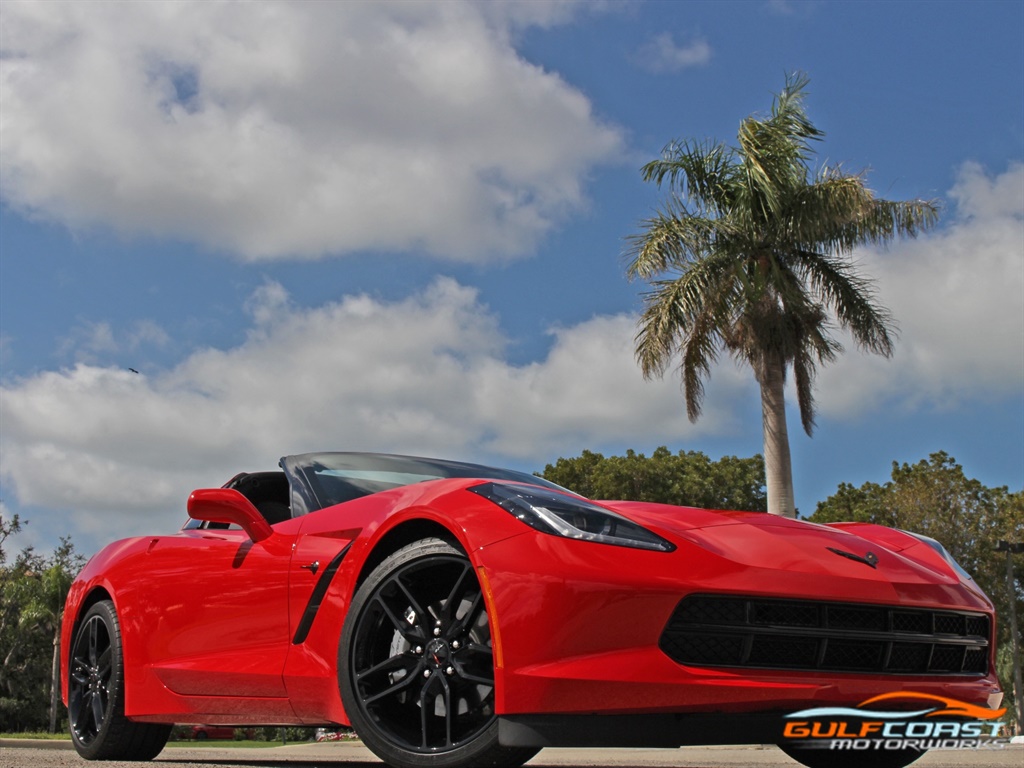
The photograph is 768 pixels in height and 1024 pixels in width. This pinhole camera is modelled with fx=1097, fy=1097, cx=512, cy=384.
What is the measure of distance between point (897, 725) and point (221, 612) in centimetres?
259

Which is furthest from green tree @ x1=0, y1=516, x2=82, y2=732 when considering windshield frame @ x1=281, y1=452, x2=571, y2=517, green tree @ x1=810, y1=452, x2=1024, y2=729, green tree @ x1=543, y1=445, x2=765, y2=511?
windshield frame @ x1=281, y1=452, x2=571, y2=517

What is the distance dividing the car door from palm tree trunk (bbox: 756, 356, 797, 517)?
515 inches

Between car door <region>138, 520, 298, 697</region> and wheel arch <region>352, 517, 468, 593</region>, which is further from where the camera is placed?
car door <region>138, 520, 298, 697</region>

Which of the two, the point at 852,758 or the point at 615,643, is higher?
the point at 615,643

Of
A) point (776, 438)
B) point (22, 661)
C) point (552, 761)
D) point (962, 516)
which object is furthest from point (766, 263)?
point (22, 661)

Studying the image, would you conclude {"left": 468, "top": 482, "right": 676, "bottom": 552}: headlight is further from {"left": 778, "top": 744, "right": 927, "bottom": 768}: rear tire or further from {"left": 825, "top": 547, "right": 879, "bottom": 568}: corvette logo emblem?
{"left": 778, "top": 744, "right": 927, "bottom": 768}: rear tire

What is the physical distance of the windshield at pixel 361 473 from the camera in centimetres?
448

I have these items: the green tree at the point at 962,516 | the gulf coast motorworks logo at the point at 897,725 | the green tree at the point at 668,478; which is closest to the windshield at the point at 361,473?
the gulf coast motorworks logo at the point at 897,725

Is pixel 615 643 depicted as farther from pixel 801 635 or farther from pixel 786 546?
pixel 786 546

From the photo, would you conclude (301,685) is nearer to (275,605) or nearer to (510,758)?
(275,605)

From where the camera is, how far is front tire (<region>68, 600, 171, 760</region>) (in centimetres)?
519

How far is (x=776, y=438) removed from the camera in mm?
17234

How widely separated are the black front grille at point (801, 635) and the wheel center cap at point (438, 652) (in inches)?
27.1

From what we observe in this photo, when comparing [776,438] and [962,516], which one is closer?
[776,438]
